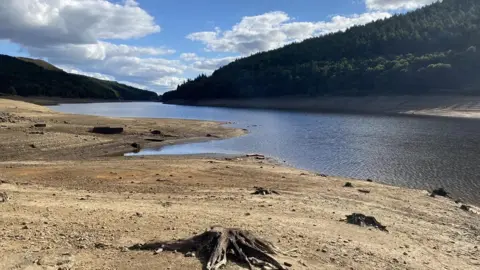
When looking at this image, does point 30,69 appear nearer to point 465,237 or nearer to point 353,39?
point 353,39

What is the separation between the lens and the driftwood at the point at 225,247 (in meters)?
7.23

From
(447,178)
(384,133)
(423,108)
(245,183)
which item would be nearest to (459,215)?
(245,183)

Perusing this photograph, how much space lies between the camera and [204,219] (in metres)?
10.1

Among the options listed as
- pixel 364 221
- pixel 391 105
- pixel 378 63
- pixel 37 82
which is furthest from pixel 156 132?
pixel 37 82

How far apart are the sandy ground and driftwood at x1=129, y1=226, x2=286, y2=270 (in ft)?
0.82

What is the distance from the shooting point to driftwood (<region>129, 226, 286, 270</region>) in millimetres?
7234

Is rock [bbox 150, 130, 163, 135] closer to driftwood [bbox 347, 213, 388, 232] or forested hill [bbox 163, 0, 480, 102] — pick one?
driftwood [bbox 347, 213, 388, 232]

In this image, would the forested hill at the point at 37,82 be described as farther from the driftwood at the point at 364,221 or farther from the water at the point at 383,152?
the driftwood at the point at 364,221

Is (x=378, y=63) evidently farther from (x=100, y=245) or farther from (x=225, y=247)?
(x=100, y=245)

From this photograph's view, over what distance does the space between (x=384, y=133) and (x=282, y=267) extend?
1616 inches

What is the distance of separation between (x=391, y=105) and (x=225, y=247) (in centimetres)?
8852

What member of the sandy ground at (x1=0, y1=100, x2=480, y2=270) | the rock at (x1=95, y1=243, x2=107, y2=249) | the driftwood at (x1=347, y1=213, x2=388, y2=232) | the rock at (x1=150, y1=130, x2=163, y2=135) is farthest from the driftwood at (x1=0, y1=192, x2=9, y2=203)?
the rock at (x1=150, y1=130, x2=163, y2=135)

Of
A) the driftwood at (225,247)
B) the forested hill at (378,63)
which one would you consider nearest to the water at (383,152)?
the driftwood at (225,247)

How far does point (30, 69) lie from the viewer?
190 meters
